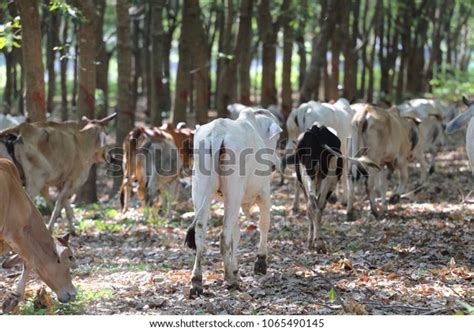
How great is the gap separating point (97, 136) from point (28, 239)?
709 cm


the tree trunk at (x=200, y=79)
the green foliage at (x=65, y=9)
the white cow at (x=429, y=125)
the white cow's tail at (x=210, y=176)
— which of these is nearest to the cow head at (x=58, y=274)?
the white cow's tail at (x=210, y=176)

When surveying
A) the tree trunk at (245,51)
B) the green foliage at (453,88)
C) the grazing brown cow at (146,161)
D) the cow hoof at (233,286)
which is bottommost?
the cow hoof at (233,286)

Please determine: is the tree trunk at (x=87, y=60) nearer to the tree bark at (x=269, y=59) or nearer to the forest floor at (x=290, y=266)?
the forest floor at (x=290, y=266)

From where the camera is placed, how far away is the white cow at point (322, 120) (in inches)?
682

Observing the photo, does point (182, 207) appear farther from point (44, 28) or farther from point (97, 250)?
point (44, 28)

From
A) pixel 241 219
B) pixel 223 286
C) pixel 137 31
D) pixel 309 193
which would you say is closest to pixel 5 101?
pixel 137 31

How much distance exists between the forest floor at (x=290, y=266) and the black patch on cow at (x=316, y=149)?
117 cm

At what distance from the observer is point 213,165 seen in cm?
1033

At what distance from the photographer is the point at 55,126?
15820 millimetres

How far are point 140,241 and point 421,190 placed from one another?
7609 millimetres

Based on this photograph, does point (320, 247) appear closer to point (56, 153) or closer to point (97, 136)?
point (56, 153)

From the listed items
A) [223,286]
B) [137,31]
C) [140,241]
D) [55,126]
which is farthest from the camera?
[137,31]

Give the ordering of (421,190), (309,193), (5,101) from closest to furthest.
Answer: (309,193), (421,190), (5,101)

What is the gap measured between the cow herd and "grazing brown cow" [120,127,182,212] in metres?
0.02
